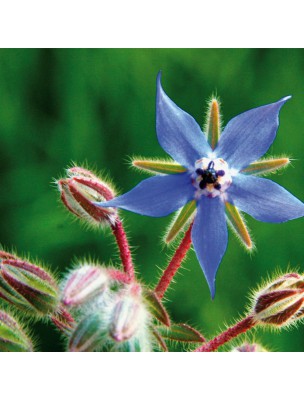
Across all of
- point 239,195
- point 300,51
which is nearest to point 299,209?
point 239,195

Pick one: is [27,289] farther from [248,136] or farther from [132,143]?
[132,143]

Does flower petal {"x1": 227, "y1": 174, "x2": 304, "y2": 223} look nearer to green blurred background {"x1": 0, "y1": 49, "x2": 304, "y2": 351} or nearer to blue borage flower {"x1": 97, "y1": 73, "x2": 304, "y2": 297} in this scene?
blue borage flower {"x1": 97, "y1": 73, "x2": 304, "y2": 297}

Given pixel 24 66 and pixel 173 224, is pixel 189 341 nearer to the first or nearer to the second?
pixel 173 224

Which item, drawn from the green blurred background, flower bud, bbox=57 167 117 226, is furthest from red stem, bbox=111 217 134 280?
the green blurred background

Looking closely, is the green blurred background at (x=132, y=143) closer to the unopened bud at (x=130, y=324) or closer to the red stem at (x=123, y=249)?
the red stem at (x=123, y=249)

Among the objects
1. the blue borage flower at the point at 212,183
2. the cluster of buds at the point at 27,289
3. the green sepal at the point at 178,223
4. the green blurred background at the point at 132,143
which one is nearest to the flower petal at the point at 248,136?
the blue borage flower at the point at 212,183

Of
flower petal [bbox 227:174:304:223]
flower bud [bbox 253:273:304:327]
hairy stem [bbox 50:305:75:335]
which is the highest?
flower petal [bbox 227:174:304:223]
